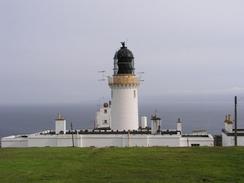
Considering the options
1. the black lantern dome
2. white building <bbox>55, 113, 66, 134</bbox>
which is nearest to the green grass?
white building <bbox>55, 113, 66, 134</bbox>

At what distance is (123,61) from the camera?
44.2 metres

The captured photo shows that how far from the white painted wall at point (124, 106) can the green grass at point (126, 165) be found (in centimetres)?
1275

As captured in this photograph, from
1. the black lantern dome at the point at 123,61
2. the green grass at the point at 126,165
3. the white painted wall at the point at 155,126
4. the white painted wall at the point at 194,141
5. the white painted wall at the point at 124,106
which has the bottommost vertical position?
the green grass at the point at 126,165

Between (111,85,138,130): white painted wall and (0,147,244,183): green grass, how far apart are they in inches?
502

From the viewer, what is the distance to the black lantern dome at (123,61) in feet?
145

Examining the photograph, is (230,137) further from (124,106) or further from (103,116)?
(103,116)

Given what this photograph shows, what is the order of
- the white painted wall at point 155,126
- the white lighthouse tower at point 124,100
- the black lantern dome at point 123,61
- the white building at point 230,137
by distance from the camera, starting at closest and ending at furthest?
the white building at point 230,137, the white painted wall at point 155,126, the white lighthouse tower at point 124,100, the black lantern dome at point 123,61

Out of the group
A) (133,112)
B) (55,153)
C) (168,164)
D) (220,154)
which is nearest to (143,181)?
(168,164)

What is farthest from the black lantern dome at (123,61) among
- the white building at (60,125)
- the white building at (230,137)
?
the white building at (230,137)

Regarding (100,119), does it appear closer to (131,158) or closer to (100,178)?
(131,158)

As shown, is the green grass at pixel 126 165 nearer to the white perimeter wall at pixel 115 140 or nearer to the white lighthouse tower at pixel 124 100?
the white perimeter wall at pixel 115 140

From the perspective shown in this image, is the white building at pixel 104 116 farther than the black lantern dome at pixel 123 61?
Yes

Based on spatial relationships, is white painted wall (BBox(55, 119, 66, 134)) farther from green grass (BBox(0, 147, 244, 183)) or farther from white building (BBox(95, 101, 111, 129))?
white building (BBox(95, 101, 111, 129))

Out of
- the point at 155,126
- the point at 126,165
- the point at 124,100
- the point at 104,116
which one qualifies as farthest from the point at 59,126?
the point at 126,165
